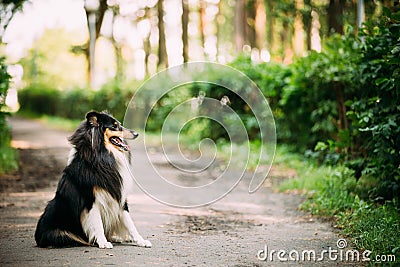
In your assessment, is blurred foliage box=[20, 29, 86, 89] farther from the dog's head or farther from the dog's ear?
the dog's ear

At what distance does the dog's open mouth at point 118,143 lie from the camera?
21.1ft

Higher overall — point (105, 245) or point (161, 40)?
point (161, 40)

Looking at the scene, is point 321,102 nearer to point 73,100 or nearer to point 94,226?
point 94,226

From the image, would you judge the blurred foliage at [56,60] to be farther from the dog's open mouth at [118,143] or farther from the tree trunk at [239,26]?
the dog's open mouth at [118,143]

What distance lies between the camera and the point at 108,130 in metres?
6.32

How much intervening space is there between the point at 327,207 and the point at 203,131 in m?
9.86

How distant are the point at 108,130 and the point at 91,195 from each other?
2.68 ft

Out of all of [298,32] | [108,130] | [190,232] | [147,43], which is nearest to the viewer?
[108,130]

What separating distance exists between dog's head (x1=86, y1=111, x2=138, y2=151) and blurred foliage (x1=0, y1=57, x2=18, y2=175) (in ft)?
19.0

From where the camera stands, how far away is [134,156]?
17000mm

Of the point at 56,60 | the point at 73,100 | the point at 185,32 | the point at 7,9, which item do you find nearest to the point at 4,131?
the point at 7,9

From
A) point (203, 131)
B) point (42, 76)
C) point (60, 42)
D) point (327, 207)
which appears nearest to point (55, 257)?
point (327, 207)

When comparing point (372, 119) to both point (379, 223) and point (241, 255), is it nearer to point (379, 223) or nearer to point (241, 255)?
point (379, 223)

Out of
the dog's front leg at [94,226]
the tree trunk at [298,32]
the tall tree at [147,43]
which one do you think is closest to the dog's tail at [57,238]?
the dog's front leg at [94,226]
